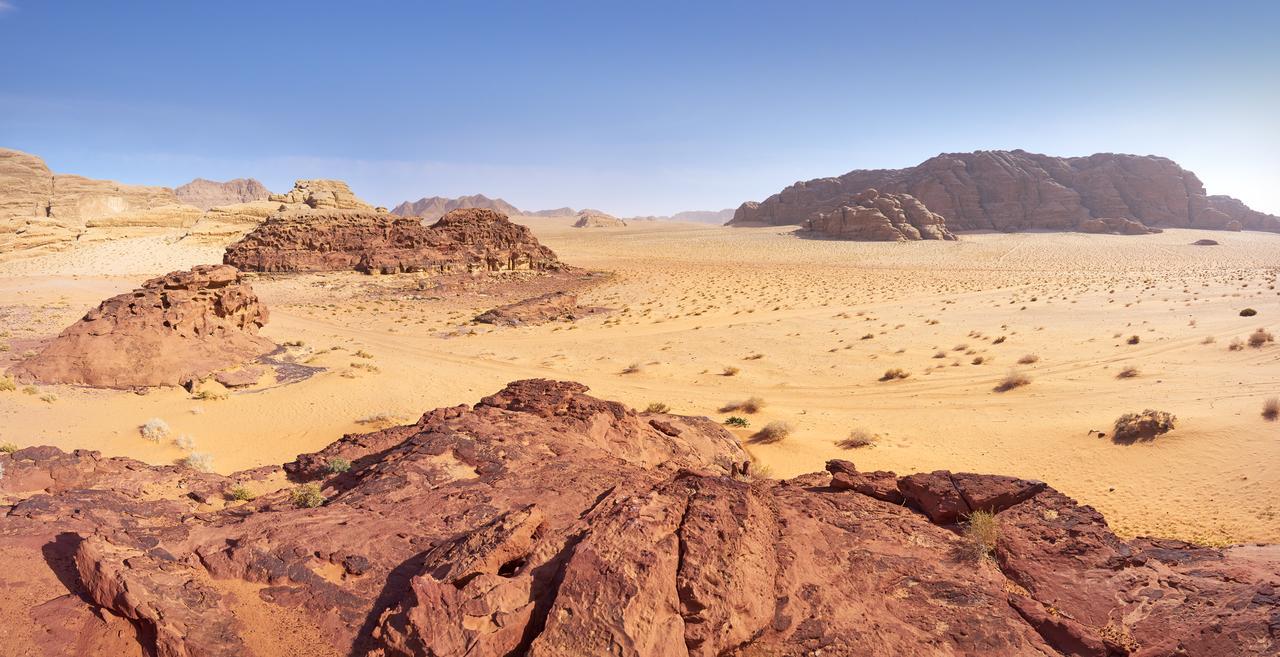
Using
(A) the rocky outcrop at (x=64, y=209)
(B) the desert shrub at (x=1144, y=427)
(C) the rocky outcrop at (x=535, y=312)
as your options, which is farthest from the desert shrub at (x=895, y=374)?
(A) the rocky outcrop at (x=64, y=209)

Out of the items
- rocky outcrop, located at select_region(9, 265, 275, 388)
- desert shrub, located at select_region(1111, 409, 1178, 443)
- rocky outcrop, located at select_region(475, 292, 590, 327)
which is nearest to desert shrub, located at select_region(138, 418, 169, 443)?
rocky outcrop, located at select_region(9, 265, 275, 388)

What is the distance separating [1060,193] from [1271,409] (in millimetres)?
94079

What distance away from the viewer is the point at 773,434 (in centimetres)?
1069

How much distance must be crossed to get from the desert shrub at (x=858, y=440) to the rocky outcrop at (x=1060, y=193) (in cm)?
8171

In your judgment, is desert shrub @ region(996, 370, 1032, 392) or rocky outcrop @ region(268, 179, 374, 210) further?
rocky outcrop @ region(268, 179, 374, 210)

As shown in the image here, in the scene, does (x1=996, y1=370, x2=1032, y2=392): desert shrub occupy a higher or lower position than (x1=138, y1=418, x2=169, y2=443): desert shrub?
higher

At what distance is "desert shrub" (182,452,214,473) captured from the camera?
27.1 feet

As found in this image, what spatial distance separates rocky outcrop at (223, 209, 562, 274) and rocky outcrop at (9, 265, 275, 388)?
18.5 m

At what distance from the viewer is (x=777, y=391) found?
14016 mm

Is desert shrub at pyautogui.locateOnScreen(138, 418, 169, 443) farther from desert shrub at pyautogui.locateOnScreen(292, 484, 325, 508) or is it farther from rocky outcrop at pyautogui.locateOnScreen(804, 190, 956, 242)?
rocky outcrop at pyautogui.locateOnScreen(804, 190, 956, 242)

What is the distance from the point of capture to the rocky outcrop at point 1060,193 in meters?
83.9

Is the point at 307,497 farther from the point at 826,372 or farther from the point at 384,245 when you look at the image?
the point at 384,245

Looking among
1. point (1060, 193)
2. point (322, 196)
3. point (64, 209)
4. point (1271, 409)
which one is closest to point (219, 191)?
point (64, 209)

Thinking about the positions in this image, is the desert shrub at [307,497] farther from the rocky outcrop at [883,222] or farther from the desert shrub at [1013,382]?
the rocky outcrop at [883,222]
